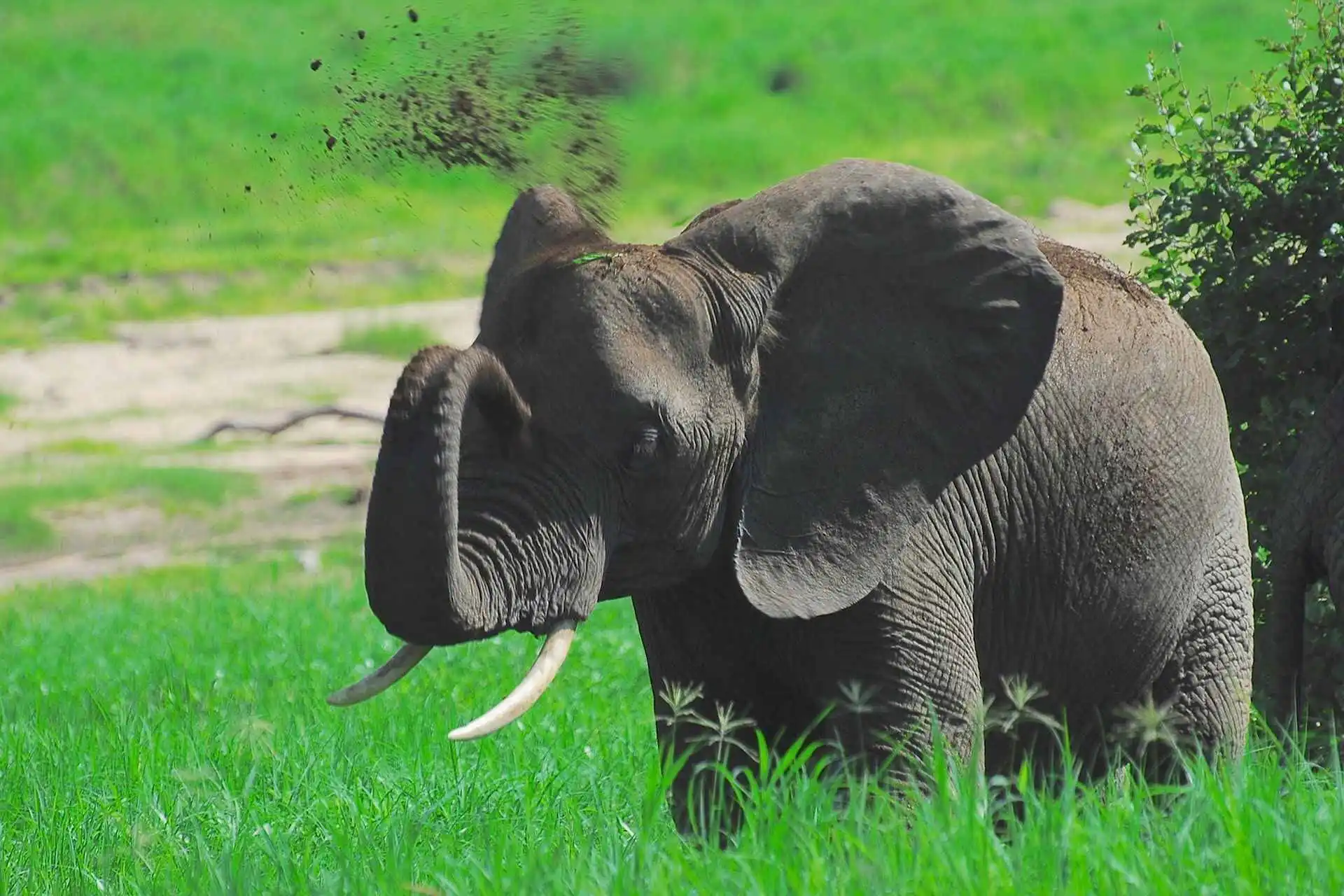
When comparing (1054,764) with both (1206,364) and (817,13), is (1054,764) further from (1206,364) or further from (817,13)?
(817,13)

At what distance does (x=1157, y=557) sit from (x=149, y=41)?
71.7 feet

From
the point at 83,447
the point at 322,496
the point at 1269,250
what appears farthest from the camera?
the point at 83,447

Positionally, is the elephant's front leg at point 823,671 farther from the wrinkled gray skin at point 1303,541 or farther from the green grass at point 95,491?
the green grass at point 95,491

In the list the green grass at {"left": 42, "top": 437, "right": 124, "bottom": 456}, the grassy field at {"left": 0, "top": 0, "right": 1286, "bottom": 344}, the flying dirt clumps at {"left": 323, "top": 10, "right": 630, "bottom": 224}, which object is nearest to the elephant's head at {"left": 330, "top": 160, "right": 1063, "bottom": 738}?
the flying dirt clumps at {"left": 323, "top": 10, "right": 630, "bottom": 224}

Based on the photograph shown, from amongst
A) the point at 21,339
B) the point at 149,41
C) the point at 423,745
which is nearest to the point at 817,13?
the point at 149,41

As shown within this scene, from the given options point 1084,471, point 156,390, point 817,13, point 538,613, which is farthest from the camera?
point 817,13

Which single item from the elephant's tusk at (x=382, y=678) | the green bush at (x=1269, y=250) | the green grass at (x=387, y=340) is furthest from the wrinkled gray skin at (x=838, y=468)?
the green grass at (x=387, y=340)

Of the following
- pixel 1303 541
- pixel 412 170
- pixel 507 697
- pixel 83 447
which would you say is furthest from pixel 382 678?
pixel 412 170

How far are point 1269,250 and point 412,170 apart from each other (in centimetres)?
1475

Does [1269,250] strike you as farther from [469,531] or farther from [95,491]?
[95,491]

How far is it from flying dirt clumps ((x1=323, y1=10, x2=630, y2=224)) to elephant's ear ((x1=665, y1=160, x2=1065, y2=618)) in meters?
0.71

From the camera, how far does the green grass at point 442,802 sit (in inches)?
135

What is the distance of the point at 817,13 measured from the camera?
27.4m

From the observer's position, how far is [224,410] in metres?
17.2
